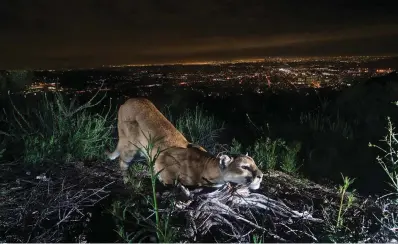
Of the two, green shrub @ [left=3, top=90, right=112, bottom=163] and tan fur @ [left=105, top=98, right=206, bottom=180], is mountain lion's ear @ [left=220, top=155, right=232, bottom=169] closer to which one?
tan fur @ [left=105, top=98, right=206, bottom=180]

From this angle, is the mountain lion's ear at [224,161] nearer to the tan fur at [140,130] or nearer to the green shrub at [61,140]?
the tan fur at [140,130]

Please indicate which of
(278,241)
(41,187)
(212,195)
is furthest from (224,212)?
(41,187)

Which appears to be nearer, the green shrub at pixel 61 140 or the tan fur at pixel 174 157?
the tan fur at pixel 174 157

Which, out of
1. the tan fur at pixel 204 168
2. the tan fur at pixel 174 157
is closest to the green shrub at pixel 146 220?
the tan fur at pixel 204 168

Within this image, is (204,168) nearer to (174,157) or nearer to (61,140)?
(174,157)

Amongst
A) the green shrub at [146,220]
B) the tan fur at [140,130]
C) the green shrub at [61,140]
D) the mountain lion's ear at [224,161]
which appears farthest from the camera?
the green shrub at [61,140]

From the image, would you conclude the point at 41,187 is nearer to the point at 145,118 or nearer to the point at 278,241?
the point at 145,118

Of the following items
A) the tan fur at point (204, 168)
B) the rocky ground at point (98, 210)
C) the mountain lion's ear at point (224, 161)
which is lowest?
the rocky ground at point (98, 210)
